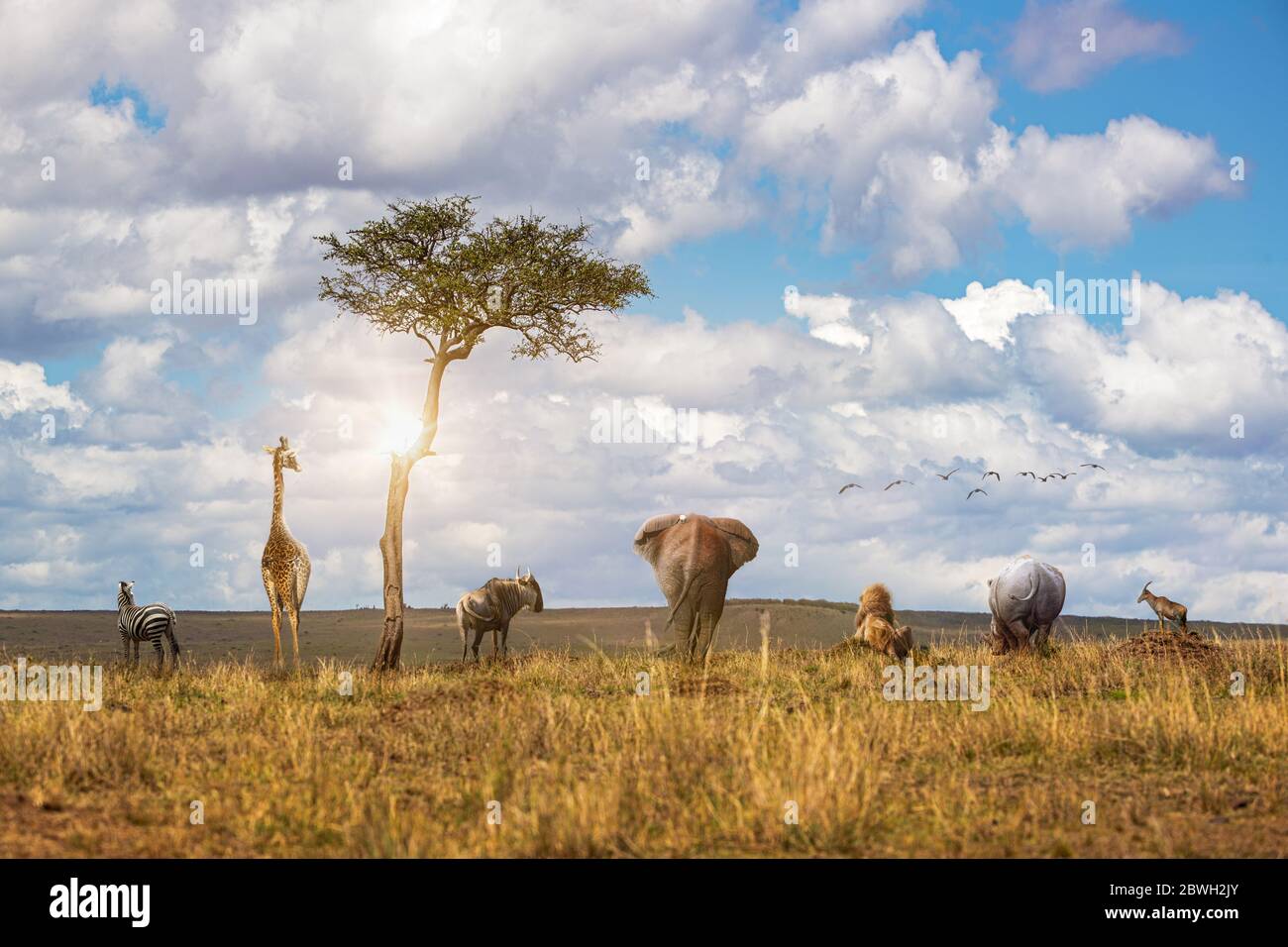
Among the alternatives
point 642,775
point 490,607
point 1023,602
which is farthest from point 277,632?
point 642,775

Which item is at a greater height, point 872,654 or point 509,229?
point 509,229

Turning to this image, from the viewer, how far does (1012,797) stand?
9234 millimetres

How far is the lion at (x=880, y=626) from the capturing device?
20.0 m

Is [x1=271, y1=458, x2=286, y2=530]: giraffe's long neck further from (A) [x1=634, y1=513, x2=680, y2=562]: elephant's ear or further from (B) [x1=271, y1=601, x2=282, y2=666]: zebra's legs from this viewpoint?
(A) [x1=634, y1=513, x2=680, y2=562]: elephant's ear

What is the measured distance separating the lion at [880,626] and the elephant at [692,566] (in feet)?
9.17

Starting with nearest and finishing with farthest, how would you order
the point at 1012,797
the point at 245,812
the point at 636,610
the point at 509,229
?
the point at 245,812
the point at 1012,797
the point at 509,229
the point at 636,610

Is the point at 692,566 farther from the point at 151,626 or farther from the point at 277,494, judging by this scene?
the point at 151,626

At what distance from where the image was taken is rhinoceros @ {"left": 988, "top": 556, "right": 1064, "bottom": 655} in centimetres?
2077

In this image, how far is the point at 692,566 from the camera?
18688 mm

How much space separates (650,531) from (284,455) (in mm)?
7832

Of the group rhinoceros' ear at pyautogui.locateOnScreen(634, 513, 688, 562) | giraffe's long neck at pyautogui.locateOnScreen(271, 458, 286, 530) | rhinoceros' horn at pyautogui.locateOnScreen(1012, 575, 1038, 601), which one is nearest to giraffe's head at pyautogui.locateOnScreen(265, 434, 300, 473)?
giraffe's long neck at pyautogui.locateOnScreen(271, 458, 286, 530)
